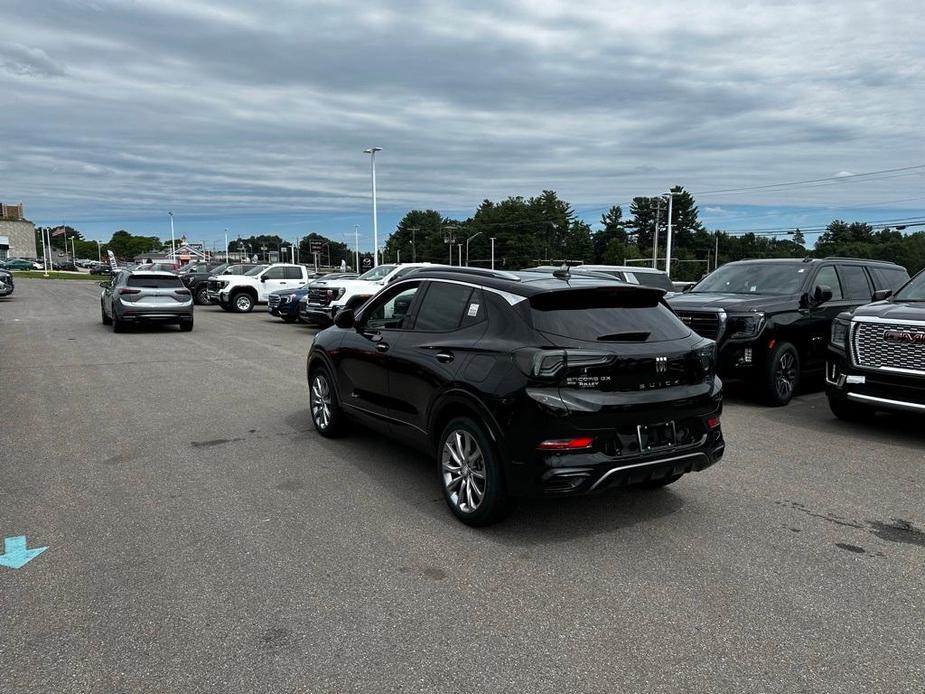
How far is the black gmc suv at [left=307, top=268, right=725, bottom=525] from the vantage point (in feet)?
13.9

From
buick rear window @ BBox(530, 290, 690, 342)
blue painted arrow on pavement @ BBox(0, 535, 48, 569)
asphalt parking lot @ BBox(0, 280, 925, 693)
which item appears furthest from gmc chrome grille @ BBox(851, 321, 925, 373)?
blue painted arrow on pavement @ BBox(0, 535, 48, 569)

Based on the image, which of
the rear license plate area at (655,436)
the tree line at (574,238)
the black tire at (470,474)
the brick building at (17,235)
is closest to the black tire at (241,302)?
the black tire at (470,474)

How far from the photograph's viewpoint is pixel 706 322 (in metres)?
9.07

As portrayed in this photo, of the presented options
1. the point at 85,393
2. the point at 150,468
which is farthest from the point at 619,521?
the point at 85,393

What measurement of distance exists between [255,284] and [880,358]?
22707 millimetres

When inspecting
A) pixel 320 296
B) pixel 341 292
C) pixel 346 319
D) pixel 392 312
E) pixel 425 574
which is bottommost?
pixel 425 574

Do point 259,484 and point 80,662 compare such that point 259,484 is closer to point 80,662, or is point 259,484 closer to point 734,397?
point 80,662

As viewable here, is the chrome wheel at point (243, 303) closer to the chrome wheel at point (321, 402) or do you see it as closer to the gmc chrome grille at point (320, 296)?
the gmc chrome grille at point (320, 296)

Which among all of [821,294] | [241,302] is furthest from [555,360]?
[241,302]

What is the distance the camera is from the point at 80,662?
10.1 feet

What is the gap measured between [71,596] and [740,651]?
3.34 meters

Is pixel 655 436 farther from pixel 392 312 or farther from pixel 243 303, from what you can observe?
pixel 243 303

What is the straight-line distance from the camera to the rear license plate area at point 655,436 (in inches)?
174

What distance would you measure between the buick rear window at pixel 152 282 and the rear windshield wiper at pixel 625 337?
15.5 m
